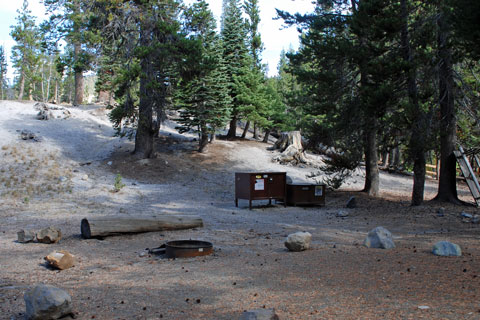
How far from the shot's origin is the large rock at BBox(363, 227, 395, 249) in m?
7.68

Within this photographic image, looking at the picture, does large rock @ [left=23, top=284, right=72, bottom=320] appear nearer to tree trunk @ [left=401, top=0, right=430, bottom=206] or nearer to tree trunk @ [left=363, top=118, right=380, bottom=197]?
tree trunk @ [left=401, top=0, right=430, bottom=206]

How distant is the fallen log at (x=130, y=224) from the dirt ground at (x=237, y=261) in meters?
0.21

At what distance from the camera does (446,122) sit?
14.1 metres

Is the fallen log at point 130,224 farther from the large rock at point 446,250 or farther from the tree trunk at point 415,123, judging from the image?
the tree trunk at point 415,123

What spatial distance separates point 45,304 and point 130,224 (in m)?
5.35

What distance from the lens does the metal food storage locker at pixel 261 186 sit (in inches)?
608

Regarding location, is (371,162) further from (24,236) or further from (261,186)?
(24,236)

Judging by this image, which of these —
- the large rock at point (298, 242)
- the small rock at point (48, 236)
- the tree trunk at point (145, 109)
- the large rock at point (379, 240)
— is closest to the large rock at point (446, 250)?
the large rock at point (379, 240)

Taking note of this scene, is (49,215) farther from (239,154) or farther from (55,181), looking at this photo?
(239,154)

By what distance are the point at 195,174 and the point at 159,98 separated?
506cm

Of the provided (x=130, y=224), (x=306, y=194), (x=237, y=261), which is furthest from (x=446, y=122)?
(x=130, y=224)

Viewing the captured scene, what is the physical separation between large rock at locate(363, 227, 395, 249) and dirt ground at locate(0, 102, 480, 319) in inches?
10.2

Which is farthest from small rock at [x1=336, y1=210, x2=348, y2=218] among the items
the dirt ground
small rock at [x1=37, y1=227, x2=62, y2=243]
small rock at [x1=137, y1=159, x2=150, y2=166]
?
small rock at [x1=137, y1=159, x2=150, y2=166]

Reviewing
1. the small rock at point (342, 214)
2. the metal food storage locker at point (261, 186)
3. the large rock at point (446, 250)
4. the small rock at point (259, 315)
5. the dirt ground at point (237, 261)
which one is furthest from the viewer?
the metal food storage locker at point (261, 186)
